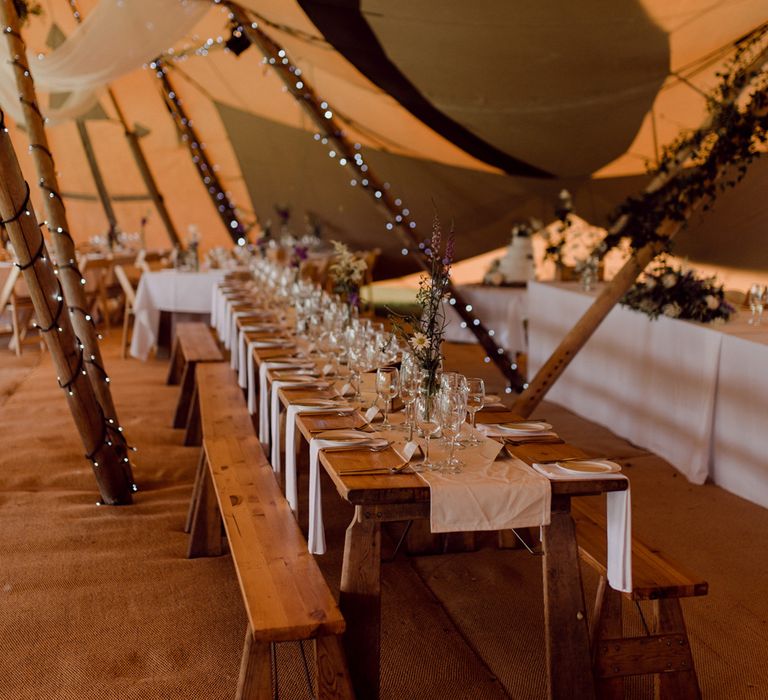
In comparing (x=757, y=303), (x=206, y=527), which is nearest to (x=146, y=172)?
(x=757, y=303)

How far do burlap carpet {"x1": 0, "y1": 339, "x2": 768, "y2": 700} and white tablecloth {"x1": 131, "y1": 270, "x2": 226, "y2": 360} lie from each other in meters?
3.08

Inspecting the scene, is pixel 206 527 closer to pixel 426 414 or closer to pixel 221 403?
pixel 221 403

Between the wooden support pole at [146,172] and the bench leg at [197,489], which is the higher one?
the wooden support pole at [146,172]

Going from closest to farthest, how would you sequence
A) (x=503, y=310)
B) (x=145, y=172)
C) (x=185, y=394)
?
1. (x=185, y=394)
2. (x=503, y=310)
3. (x=145, y=172)

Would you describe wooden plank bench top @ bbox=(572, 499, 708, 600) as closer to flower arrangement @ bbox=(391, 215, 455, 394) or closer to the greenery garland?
flower arrangement @ bbox=(391, 215, 455, 394)

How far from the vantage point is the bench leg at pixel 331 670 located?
223 cm

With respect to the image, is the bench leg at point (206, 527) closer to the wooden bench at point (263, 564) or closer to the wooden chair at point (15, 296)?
the wooden bench at point (263, 564)

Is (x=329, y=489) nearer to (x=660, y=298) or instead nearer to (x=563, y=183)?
(x=660, y=298)

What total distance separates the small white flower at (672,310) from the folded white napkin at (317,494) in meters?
2.72

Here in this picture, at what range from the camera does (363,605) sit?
7.95 ft

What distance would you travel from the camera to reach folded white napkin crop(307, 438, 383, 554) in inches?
101

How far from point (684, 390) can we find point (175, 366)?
379 centimetres

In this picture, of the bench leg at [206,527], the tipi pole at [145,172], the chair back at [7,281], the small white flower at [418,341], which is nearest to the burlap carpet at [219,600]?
the bench leg at [206,527]

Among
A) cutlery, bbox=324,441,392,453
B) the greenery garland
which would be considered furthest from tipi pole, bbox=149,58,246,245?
cutlery, bbox=324,441,392,453
